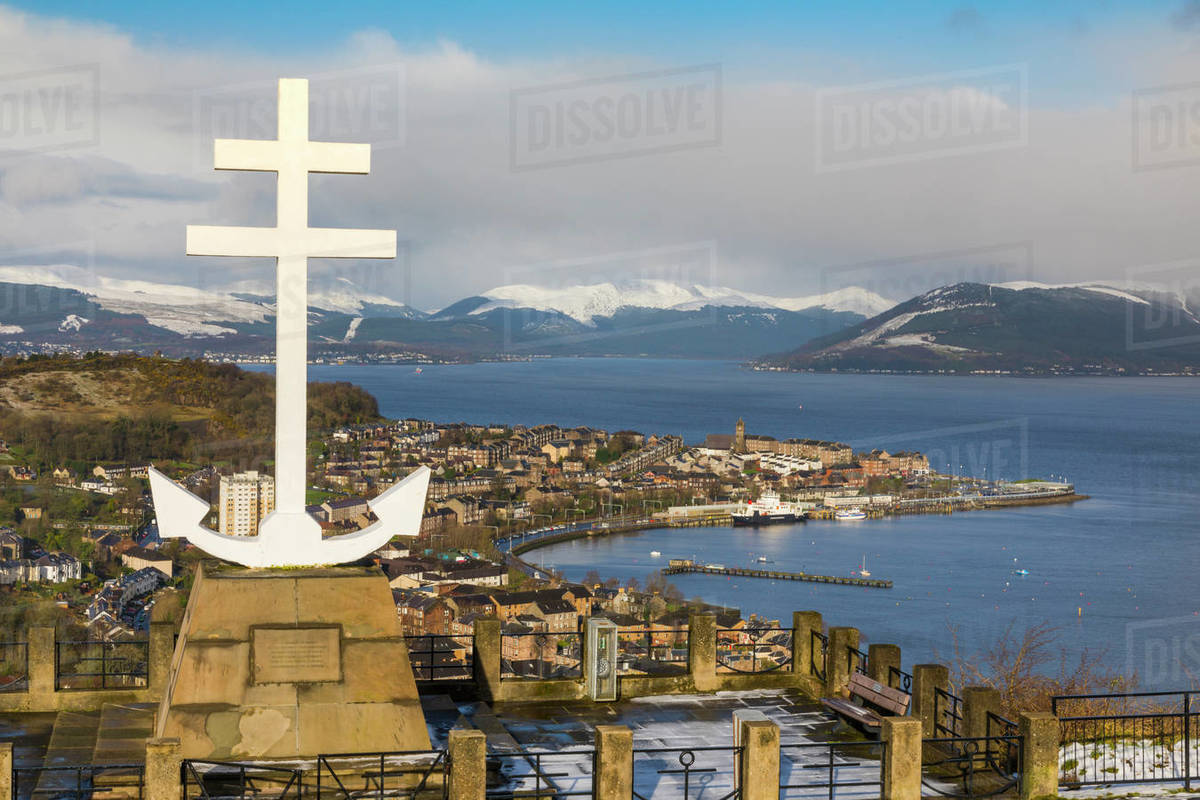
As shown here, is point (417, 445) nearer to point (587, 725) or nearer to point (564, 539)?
point (564, 539)

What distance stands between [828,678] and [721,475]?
131556 millimetres

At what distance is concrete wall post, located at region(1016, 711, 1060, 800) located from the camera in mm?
11008

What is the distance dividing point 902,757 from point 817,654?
13.9ft

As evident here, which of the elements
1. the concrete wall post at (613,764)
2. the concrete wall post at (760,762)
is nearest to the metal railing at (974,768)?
the concrete wall post at (760,762)

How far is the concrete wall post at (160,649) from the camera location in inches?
520

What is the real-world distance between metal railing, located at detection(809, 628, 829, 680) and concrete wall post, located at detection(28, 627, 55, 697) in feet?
26.6

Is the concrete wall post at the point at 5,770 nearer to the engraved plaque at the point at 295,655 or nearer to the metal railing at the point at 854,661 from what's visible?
the engraved plaque at the point at 295,655

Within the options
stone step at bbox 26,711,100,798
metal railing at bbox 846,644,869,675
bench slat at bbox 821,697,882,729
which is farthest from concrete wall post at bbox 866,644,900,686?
stone step at bbox 26,711,100,798

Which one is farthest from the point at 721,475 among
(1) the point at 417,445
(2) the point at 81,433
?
(2) the point at 81,433

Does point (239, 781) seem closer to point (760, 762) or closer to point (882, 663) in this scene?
point (760, 762)

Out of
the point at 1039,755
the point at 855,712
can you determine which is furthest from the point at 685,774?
the point at 1039,755

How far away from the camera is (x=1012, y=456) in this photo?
16100 centimetres

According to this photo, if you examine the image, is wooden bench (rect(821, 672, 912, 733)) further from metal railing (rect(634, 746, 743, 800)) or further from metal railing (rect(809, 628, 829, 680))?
metal railing (rect(634, 746, 743, 800))

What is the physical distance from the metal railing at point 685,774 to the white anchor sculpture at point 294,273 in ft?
9.54
